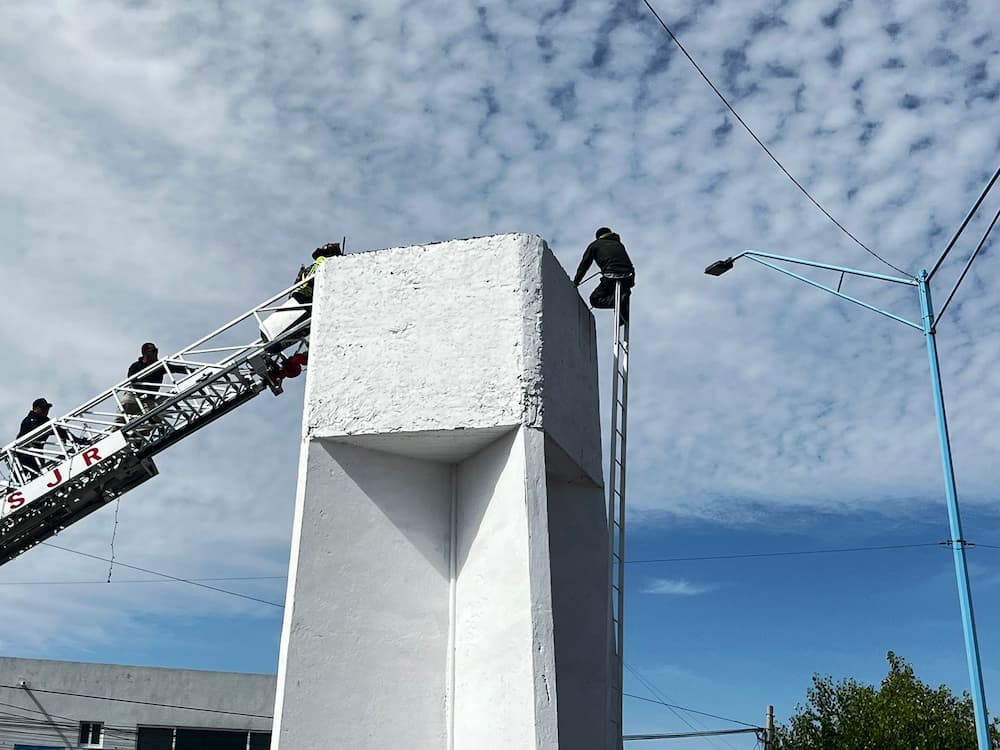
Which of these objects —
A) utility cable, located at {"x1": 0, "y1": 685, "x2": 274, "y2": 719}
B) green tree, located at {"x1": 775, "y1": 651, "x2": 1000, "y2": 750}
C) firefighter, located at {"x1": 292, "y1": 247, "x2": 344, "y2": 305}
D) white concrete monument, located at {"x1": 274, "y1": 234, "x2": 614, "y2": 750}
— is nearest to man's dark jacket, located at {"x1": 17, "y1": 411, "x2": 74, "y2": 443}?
firefighter, located at {"x1": 292, "y1": 247, "x2": 344, "y2": 305}

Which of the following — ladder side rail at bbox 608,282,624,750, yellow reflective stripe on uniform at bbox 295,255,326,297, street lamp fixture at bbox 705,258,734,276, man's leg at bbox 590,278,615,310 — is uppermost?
street lamp fixture at bbox 705,258,734,276

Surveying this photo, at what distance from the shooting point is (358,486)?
383 inches

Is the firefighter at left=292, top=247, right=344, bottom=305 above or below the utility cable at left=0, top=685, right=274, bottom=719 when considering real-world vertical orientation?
above

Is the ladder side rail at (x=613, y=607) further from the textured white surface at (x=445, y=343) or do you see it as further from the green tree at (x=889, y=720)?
the green tree at (x=889, y=720)

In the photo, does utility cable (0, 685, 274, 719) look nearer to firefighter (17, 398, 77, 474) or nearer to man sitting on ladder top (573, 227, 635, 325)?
firefighter (17, 398, 77, 474)

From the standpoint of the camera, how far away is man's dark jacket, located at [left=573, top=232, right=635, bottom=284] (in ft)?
38.0

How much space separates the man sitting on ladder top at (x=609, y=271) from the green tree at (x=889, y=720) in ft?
71.3

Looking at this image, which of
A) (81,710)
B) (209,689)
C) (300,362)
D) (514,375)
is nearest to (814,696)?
(209,689)

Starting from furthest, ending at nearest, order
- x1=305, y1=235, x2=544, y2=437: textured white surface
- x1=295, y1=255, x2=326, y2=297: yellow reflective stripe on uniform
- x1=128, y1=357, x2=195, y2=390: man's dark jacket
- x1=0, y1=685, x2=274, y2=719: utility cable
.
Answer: x1=0, y1=685, x2=274, y2=719: utility cable
x1=128, y1=357, x2=195, y2=390: man's dark jacket
x1=295, y1=255, x2=326, y2=297: yellow reflective stripe on uniform
x1=305, y1=235, x2=544, y2=437: textured white surface

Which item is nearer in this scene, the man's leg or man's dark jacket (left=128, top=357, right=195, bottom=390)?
the man's leg

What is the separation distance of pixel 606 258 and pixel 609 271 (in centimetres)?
16

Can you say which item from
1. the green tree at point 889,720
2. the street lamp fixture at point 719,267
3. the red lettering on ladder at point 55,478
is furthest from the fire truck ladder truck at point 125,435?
the green tree at point 889,720

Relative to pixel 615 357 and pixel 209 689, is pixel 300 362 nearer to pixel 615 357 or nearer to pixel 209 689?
pixel 615 357

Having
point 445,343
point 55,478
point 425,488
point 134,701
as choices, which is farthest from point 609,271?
point 134,701
